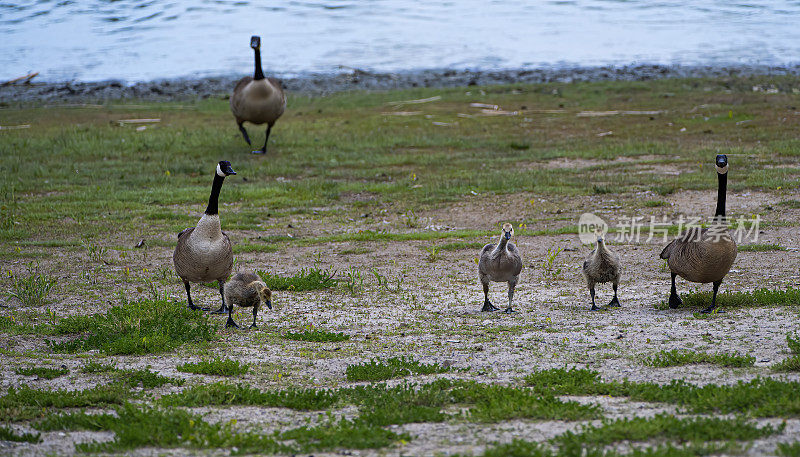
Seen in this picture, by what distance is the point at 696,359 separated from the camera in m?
7.18

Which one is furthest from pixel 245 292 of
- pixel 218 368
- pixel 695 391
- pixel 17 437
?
pixel 695 391

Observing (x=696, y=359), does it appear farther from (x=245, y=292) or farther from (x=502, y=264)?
(x=245, y=292)

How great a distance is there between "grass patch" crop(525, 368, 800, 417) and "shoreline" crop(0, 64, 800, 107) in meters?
26.0

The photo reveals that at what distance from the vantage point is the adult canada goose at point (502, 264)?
935 centimetres

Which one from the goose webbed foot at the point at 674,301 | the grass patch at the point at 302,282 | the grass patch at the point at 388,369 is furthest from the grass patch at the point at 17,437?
the goose webbed foot at the point at 674,301

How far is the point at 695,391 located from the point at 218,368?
3973 millimetres

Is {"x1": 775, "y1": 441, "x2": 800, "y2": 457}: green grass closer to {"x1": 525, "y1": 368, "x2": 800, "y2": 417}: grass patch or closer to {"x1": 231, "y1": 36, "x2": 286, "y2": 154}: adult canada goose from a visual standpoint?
{"x1": 525, "y1": 368, "x2": 800, "y2": 417}: grass patch

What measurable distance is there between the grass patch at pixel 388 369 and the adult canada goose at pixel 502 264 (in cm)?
223

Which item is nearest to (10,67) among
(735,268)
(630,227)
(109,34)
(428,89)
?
(109,34)

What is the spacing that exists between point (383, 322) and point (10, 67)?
1346 inches

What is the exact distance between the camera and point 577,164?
18500 millimetres

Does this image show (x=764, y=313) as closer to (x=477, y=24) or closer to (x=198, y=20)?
(x=477, y=24)

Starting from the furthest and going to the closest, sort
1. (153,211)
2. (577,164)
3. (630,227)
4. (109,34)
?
(109,34) → (577,164) → (153,211) → (630,227)

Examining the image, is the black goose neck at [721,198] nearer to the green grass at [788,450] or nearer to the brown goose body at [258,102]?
the green grass at [788,450]
